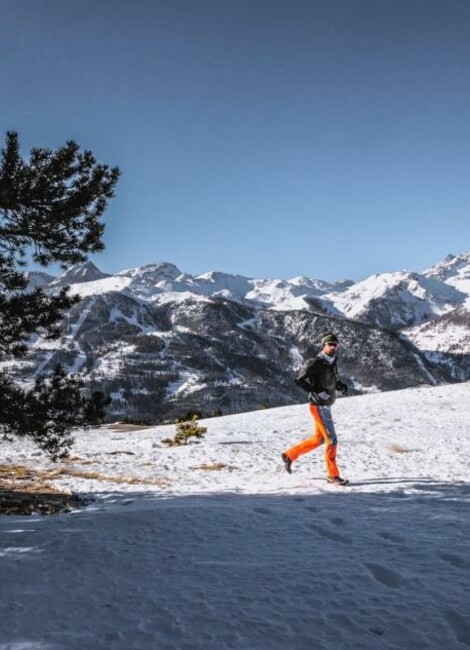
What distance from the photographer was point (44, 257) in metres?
9.69

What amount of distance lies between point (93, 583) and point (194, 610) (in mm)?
1276

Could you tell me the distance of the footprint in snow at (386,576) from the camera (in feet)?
15.3

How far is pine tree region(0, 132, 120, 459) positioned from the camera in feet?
27.7

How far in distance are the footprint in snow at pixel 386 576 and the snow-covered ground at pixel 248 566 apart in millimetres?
21

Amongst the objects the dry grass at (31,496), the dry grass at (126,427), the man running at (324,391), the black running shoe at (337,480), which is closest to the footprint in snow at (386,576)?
the black running shoe at (337,480)

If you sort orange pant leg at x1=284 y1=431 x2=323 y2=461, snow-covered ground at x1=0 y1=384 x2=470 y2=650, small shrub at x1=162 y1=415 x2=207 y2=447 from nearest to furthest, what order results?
snow-covered ground at x1=0 y1=384 x2=470 y2=650, orange pant leg at x1=284 y1=431 x2=323 y2=461, small shrub at x1=162 y1=415 x2=207 y2=447

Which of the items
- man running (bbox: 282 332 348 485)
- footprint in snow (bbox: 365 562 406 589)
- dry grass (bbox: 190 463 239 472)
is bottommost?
dry grass (bbox: 190 463 239 472)

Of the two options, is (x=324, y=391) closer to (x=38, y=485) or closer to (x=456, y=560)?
(x=456, y=560)

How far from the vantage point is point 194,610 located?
4.07 m

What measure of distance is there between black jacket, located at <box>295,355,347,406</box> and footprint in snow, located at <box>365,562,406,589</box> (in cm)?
553

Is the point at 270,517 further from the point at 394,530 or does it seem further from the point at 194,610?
the point at 194,610

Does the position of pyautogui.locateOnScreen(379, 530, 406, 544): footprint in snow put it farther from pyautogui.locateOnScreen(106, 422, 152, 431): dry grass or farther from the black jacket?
pyautogui.locateOnScreen(106, 422, 152, 431): dry grass

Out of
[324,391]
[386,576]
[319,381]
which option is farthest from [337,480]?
[386,576]

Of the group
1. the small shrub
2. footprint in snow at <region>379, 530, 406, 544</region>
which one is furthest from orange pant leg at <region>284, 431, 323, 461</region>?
the small shrub
